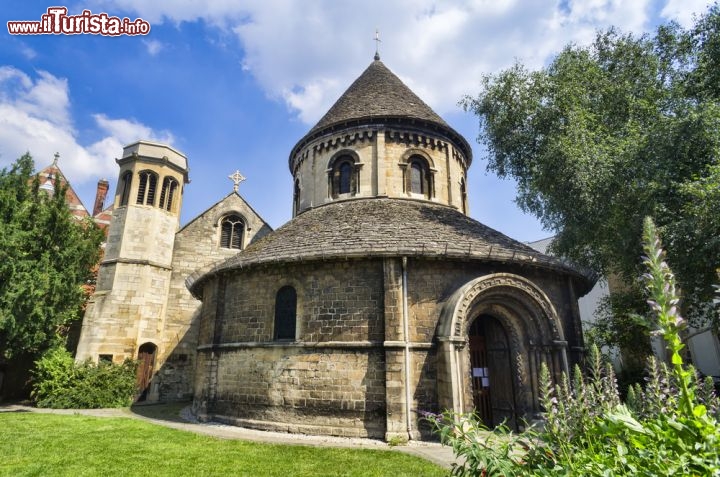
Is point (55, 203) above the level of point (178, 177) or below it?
below

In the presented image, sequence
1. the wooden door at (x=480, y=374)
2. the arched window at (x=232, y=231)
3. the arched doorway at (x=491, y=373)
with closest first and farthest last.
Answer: the arched doorway at (x=491, y=373) → the wooden door at (x=480, y=374) → the arched window at (x=232, y=231)

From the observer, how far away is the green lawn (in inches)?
278

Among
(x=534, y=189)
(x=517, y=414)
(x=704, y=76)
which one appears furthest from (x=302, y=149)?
(x=704, y=76)

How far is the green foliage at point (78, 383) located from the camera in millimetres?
15758

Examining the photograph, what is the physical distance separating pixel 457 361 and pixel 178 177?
17.7 meters

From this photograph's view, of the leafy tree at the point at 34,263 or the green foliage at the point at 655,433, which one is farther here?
the leafy tree at the point at 34,263

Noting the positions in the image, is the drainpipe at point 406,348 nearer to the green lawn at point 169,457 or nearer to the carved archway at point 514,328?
the carved archway at point 514,328

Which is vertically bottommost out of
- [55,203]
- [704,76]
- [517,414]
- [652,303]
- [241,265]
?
[517,414]

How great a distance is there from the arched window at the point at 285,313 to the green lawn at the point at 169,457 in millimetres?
3103

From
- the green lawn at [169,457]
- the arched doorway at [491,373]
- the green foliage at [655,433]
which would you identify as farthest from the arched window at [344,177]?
the green foliage at [655,433]

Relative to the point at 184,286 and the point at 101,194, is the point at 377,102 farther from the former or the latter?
the point at 101,194

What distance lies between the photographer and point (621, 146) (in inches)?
467

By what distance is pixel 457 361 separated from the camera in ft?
32.7

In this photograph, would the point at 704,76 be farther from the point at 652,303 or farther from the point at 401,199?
the point at 652,303
